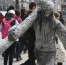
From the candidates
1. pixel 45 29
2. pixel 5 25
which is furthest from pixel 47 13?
pixel 5 25

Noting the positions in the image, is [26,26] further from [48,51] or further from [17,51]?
[17,51]

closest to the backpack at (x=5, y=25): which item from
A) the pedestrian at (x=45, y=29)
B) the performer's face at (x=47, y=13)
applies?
the pedestrian at (x=45, y=29)

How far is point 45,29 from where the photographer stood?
17.3 ft

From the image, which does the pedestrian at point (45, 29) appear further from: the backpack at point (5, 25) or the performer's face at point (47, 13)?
the backpack at point (5, 25)

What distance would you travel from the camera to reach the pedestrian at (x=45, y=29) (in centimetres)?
518

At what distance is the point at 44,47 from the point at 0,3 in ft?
256

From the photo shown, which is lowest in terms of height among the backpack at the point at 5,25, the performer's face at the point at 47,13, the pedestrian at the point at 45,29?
the backpack at the point at 5,25

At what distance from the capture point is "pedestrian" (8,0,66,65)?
5180mm

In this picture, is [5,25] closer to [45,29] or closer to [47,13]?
[45,29]

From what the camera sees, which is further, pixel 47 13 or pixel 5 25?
pixel 5 25

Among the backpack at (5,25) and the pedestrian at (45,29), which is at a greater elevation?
the pedestrian at (45,29)

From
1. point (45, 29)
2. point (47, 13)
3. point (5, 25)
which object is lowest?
point (5, 25)

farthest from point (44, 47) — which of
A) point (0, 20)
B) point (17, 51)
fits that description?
point (17, 51)

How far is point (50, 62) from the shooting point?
5328mm
